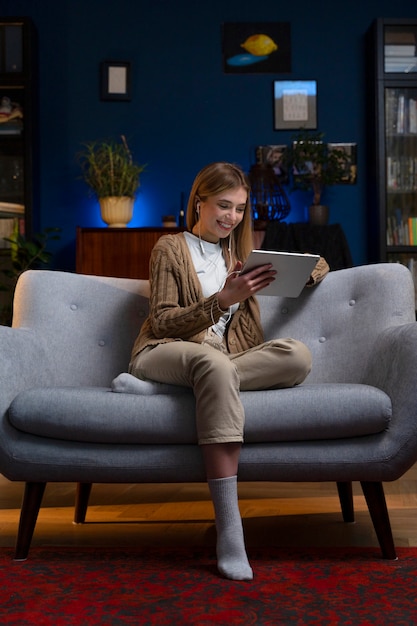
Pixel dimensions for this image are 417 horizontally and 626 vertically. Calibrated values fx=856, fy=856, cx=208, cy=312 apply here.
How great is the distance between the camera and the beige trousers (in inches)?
75.7

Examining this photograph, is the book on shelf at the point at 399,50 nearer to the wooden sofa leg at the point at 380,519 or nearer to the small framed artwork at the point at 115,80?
the small framed artwork at the point at 115,80

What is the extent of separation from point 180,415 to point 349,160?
3263 millimetres

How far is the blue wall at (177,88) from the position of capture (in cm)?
495

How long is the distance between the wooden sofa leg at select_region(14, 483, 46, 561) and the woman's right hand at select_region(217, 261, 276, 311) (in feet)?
2.15

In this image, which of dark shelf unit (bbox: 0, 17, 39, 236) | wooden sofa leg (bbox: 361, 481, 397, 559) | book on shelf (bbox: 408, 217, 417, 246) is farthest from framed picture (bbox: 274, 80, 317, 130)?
wooden sofa leg (bbox: 361, 481, 397, 559)

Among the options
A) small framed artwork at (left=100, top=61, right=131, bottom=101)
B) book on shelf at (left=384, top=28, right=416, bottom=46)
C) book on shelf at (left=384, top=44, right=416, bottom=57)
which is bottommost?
small framed artwork at (left=100, top=61, right=131, bottom=101)

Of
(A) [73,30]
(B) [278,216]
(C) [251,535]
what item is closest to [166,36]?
(A) [73,30]

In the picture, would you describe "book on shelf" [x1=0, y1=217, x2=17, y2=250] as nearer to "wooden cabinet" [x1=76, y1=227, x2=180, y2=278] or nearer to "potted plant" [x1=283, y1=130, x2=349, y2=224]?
"wooden cabinet" [x1=76, y1=227, x2=180, y2=278]

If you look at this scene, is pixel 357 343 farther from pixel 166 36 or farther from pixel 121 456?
pixel 166 36

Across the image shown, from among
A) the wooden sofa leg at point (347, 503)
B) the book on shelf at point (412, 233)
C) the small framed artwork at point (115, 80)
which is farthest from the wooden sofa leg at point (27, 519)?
the small framed artwork at point (115, 80)

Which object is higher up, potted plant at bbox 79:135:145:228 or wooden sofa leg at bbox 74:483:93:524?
potted plant at bbox 79:135:145:228

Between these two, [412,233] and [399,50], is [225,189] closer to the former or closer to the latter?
[412,233]

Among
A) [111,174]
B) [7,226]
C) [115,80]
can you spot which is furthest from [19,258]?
[115,80]

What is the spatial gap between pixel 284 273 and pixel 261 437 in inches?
19.7
